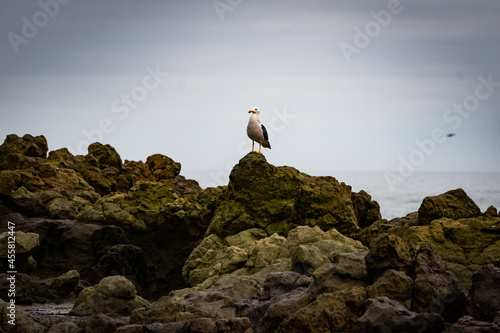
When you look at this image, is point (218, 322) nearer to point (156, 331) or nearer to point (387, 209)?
point (156, 331)

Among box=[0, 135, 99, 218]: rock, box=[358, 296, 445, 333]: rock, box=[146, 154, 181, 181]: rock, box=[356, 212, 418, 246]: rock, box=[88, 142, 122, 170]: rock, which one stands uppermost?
box=[88, 142, 122, 170]: rock

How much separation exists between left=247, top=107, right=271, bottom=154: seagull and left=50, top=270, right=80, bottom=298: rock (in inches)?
338

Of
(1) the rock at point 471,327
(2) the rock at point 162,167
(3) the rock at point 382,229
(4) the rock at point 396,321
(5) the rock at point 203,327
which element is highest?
(2) the rock at point 162,167

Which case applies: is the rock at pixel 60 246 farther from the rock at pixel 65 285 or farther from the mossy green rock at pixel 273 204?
the mossy green rock at pixel 273 204

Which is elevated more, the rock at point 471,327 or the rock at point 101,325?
the rock at point 101,325

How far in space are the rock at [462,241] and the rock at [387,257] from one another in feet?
13.9

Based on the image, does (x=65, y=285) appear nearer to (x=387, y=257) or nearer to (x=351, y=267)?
(x=351, y=267)

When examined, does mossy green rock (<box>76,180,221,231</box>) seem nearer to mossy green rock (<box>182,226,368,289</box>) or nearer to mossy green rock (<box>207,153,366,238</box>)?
mossy green rock (<box>207,153,366,238</box>)

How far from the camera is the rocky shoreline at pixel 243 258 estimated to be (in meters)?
10.4

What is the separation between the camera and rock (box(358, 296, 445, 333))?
858 centimetres

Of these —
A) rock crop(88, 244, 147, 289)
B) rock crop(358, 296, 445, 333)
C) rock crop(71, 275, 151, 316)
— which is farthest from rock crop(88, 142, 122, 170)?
rock crop(358, 296, 445, 333)

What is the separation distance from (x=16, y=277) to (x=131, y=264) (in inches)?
126

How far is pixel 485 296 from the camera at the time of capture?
10188 millimetres

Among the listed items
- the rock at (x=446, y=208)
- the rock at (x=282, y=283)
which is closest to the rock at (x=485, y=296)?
the rock at (x=282, y=283)
